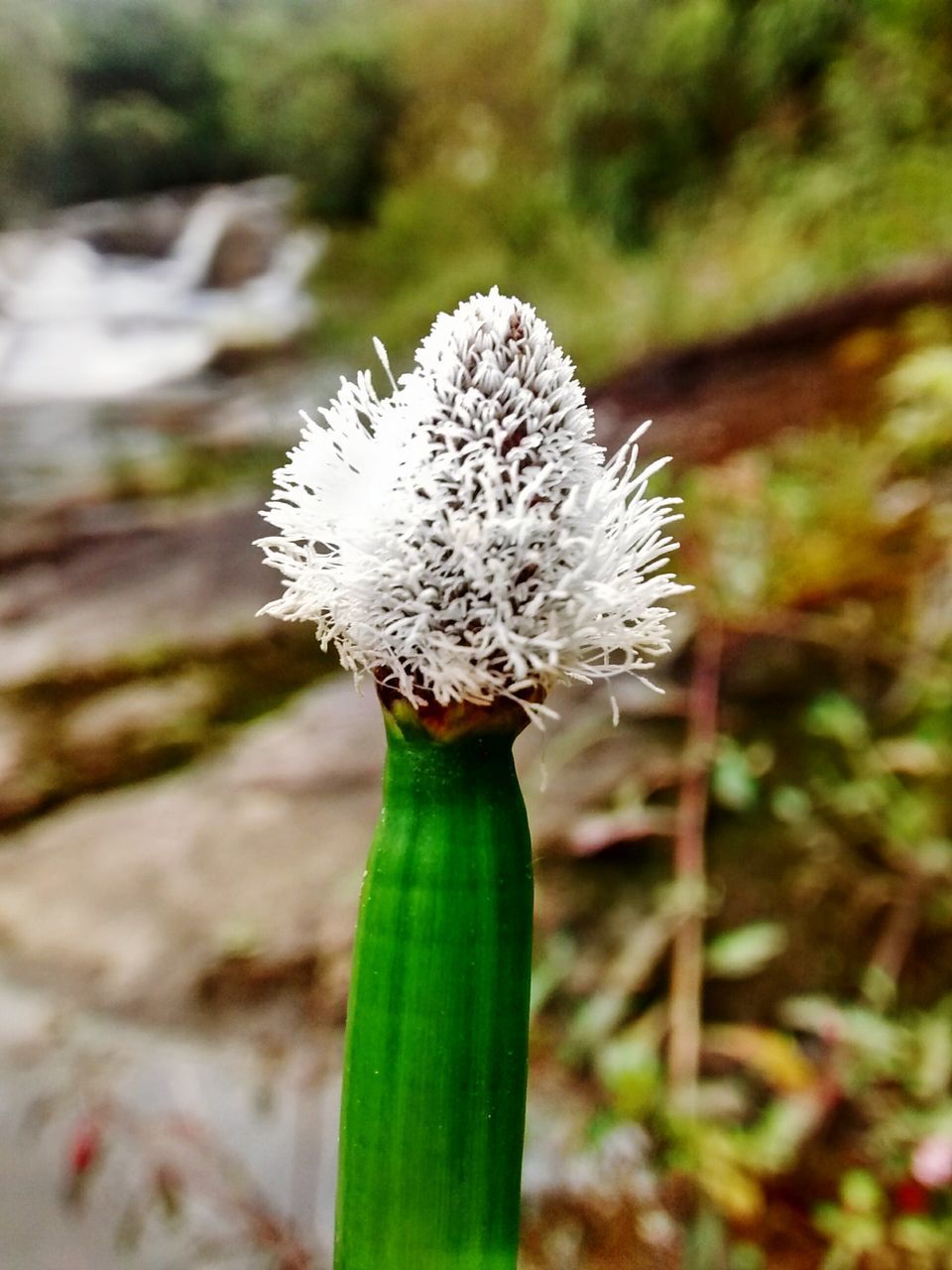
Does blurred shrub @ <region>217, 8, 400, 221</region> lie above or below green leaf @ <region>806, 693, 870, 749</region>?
above

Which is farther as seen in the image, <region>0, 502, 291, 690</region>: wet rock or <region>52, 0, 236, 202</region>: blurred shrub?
<region>0, 502, 291, 690</region>: wet rock

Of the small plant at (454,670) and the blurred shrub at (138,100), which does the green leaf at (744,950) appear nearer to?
the small plant at (454,670)

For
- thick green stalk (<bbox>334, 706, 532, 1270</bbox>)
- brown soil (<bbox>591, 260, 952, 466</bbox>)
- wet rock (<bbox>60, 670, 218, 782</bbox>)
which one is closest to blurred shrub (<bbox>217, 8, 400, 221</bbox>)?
brown soil (<bbox>591, 260, 952, 466</bbox>)

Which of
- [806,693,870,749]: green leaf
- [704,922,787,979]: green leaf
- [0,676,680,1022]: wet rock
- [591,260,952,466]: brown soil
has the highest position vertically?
[591,260,952,466]: brown soil

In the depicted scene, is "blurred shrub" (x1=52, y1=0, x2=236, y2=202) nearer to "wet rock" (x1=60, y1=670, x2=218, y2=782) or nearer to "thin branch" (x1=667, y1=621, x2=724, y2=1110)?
"wet rock" (x1=60, y1=670, x2=218, y2=782)

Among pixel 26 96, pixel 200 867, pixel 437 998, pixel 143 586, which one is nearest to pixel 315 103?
pixel 26 96

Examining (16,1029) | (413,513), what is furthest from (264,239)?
(413,513)

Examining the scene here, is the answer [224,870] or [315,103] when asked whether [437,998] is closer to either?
[224,870]

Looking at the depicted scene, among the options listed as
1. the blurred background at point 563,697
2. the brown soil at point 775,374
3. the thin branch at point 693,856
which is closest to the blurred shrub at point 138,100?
the blurred background at point 563,697
